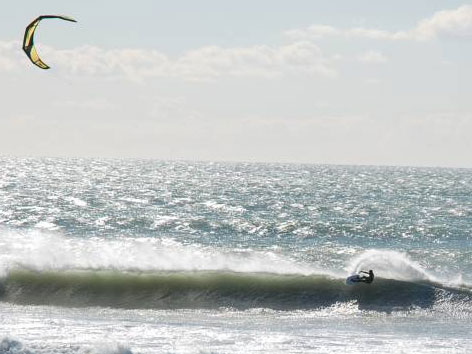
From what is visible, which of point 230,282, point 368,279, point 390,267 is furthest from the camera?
point 390,267

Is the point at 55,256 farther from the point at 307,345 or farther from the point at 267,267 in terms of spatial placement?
the point at 307,345

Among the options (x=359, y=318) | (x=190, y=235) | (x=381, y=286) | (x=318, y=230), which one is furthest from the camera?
(x=318, y=230)

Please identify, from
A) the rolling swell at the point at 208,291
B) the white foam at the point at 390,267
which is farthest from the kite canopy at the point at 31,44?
the white foam at the point at 390,267

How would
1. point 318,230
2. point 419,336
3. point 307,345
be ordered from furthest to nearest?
point 318,230 < point 419,336 < point 307,345

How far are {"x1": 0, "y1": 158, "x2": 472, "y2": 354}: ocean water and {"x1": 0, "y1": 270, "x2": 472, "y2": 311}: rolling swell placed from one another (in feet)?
0.22

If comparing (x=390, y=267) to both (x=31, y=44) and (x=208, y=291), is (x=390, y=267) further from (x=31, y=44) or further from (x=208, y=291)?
(x=31, y=44)

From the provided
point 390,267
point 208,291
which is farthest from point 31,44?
point 390,267

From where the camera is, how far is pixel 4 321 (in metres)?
20.9

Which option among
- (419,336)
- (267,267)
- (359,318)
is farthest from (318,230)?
(419,336)

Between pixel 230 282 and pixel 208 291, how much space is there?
42.7 inches

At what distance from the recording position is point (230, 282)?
1093 inches

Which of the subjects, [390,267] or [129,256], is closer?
[390,267]

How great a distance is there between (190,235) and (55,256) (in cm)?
1117

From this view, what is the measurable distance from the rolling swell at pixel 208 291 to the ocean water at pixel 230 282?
0.22 ft
